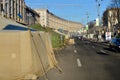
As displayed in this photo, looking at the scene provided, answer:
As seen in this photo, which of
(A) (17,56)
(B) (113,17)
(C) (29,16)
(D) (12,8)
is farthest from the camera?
(B) (113,17)

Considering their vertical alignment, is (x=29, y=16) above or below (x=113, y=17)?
below

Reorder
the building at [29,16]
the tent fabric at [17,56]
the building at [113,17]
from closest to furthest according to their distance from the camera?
the tent fabric at [17,56]
the building at [29,16]
the building at [113,17]

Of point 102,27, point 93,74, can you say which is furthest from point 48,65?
point 102,27

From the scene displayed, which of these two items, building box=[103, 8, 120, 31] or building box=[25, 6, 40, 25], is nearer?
building box=[25, 6, 40, 25]

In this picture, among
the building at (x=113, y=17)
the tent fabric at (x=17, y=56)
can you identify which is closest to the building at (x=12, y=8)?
the building at (x=113, y=17)

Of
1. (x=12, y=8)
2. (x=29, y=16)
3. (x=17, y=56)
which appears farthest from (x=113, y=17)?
(x=17, y=56)

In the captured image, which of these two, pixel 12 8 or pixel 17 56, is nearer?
pixel 17 56

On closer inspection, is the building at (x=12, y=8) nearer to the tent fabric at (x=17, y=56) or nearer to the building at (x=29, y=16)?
the building at (x=29, y=16)

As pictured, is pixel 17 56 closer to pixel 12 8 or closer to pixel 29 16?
pixel 12 8

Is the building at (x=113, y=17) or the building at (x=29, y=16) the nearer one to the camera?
the building at (x=29, y=16)

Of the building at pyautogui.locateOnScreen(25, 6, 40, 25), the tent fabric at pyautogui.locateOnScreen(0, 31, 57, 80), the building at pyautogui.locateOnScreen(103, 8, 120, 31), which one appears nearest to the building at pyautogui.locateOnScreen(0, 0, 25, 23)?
the building at pyautogui.locateOnScreen(25, 6, 40, 25)

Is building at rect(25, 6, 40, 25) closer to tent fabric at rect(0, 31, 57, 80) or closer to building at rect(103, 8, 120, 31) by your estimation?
building at rect(103, 8, 120, 31)

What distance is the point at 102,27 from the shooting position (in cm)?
13388

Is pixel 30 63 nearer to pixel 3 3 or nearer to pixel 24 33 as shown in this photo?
pixel 24 33
